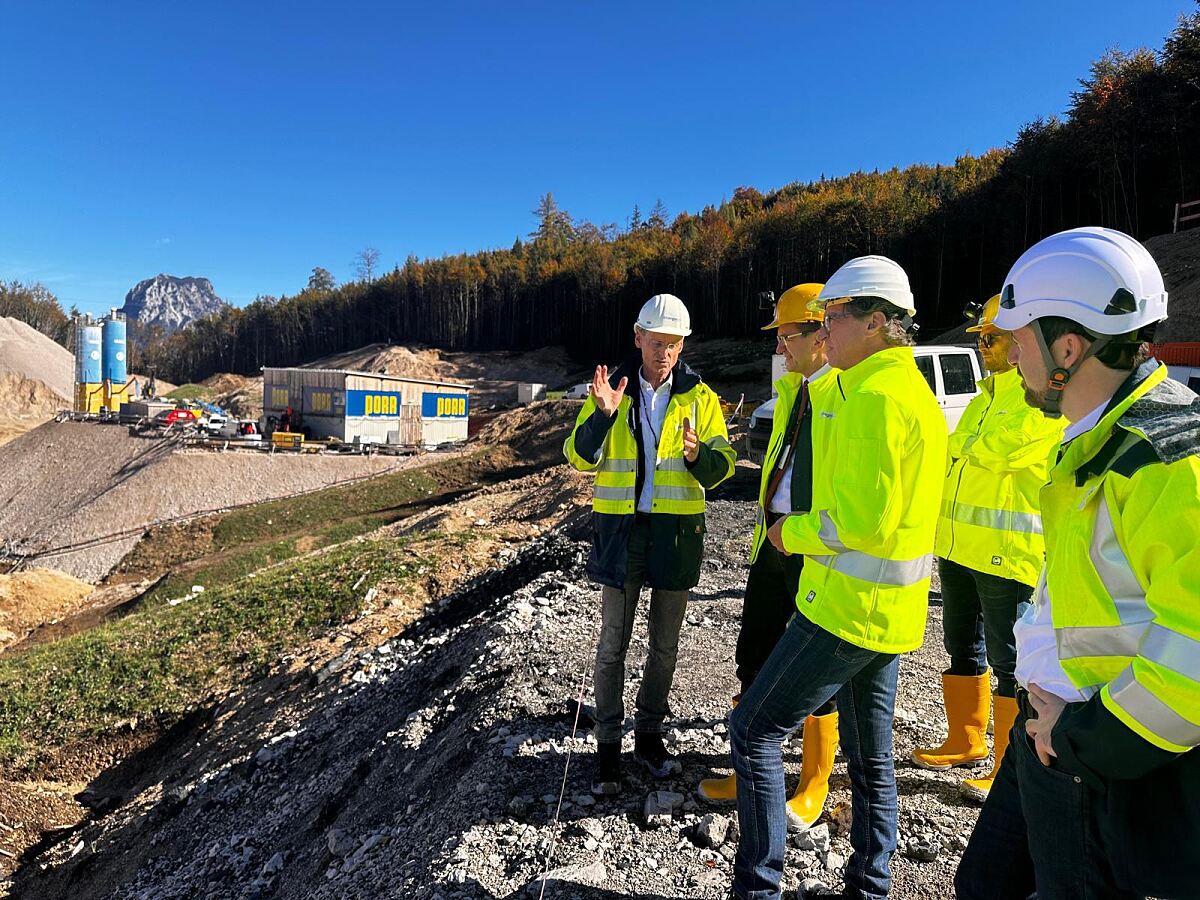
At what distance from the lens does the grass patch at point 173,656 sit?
8.47 m

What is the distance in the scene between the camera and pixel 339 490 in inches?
1004

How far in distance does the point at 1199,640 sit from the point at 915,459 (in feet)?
3.67

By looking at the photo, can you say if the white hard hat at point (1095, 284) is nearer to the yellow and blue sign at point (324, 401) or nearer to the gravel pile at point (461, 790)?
the gravel pile at point (461, 790)

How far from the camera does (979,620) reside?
3742 millimetres

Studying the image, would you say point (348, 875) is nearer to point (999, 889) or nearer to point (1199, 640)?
point (999, 889)

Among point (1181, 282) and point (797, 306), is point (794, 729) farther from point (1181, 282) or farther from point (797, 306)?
point (1181, 282)

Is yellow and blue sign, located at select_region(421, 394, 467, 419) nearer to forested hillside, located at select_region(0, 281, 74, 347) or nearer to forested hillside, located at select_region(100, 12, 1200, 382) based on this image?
forested hillside, located at select_region(100, 12, 1200, 382)

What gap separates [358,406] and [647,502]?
30703mm

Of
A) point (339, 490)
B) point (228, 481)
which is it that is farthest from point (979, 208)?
point (228, 481)

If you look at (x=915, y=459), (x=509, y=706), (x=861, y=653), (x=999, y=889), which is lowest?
(x=509, y=706)

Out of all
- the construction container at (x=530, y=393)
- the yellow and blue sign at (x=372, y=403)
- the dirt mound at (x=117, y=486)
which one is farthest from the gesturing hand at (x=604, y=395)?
the construction container at (x=530, y=393)

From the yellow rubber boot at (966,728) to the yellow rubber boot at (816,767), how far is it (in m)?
0.85

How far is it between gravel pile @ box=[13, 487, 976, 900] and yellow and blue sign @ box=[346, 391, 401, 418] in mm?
25192

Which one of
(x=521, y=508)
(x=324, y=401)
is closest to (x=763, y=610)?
(x=521, y=508)
